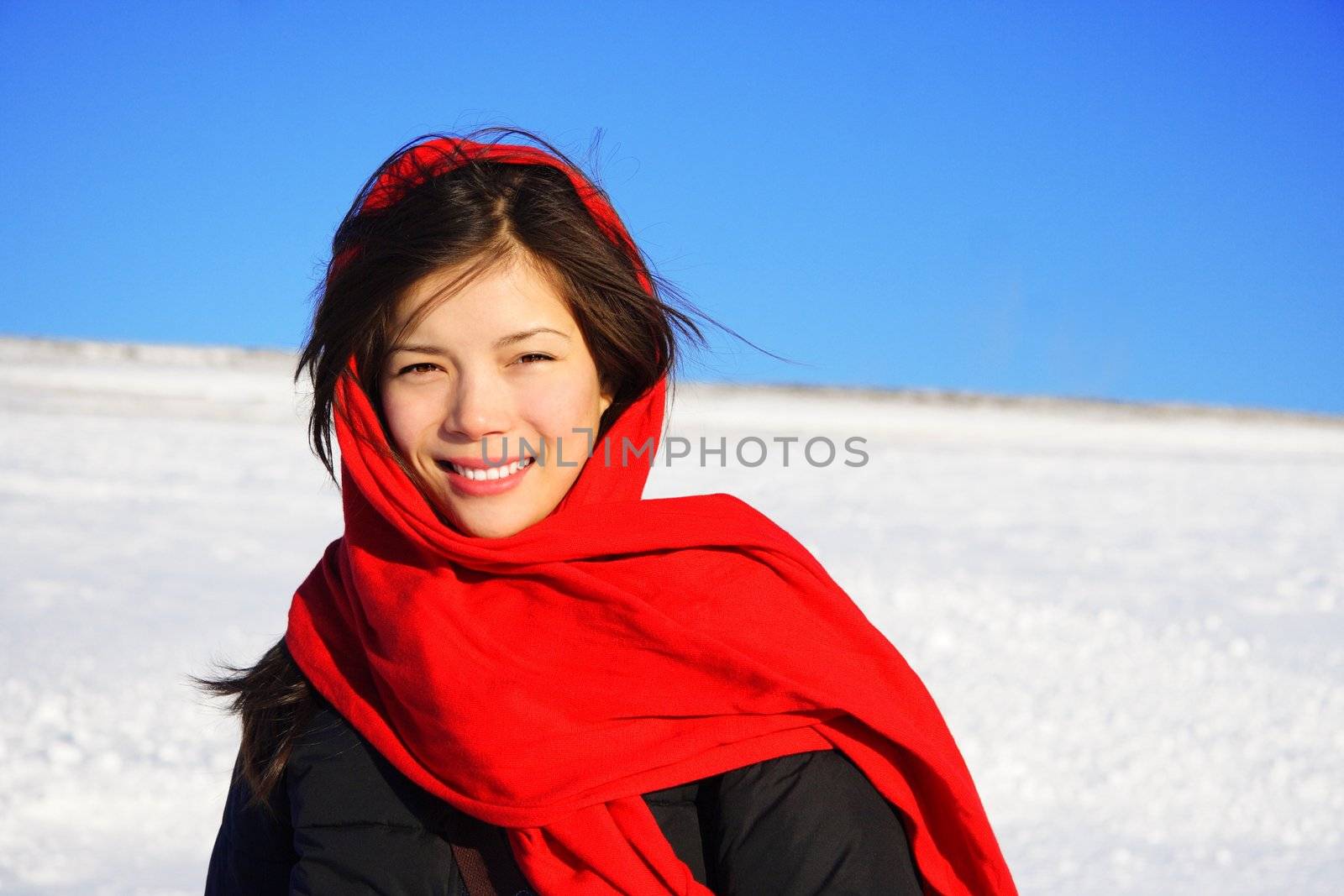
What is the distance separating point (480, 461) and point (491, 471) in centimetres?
2

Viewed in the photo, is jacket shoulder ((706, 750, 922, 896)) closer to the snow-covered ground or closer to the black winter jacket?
the black winter jacket

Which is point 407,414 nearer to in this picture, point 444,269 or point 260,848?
point 444,269

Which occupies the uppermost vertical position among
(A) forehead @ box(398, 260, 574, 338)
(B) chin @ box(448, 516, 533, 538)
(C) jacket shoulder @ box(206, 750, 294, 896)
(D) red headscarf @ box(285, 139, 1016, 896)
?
(A) forehead @ box(398, 260, 574, 338)

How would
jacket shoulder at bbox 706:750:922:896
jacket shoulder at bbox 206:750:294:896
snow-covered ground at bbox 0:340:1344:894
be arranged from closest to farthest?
jacket shoulder at bbox 706:750:922:896 → jacket shoulder at bbox 206:750:294:896 → snow-covered ground at bbox 0:340:1344:894

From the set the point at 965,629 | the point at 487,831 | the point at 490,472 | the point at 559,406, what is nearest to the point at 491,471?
the point at 490,472

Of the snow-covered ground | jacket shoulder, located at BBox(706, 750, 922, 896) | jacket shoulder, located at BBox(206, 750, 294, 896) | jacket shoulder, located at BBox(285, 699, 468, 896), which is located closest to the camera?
jacket shoulder, located at BBox(706, 750, 922, 896)

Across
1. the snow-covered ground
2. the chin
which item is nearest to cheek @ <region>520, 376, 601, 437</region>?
the chin

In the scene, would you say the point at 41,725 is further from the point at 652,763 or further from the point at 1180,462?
the point at 1180,462

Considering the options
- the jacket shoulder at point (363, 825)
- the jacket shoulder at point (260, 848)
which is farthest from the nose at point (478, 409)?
the jacket shoulder at point (260, 848)

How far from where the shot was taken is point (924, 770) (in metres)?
1.42

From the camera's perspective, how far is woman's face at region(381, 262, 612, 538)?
4.83 feet

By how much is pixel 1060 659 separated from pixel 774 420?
12.5m

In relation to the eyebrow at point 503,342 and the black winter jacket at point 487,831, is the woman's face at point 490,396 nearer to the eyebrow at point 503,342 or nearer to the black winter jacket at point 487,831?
the eyebrow at point 503,342

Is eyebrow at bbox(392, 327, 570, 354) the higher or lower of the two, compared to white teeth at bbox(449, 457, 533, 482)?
higher
